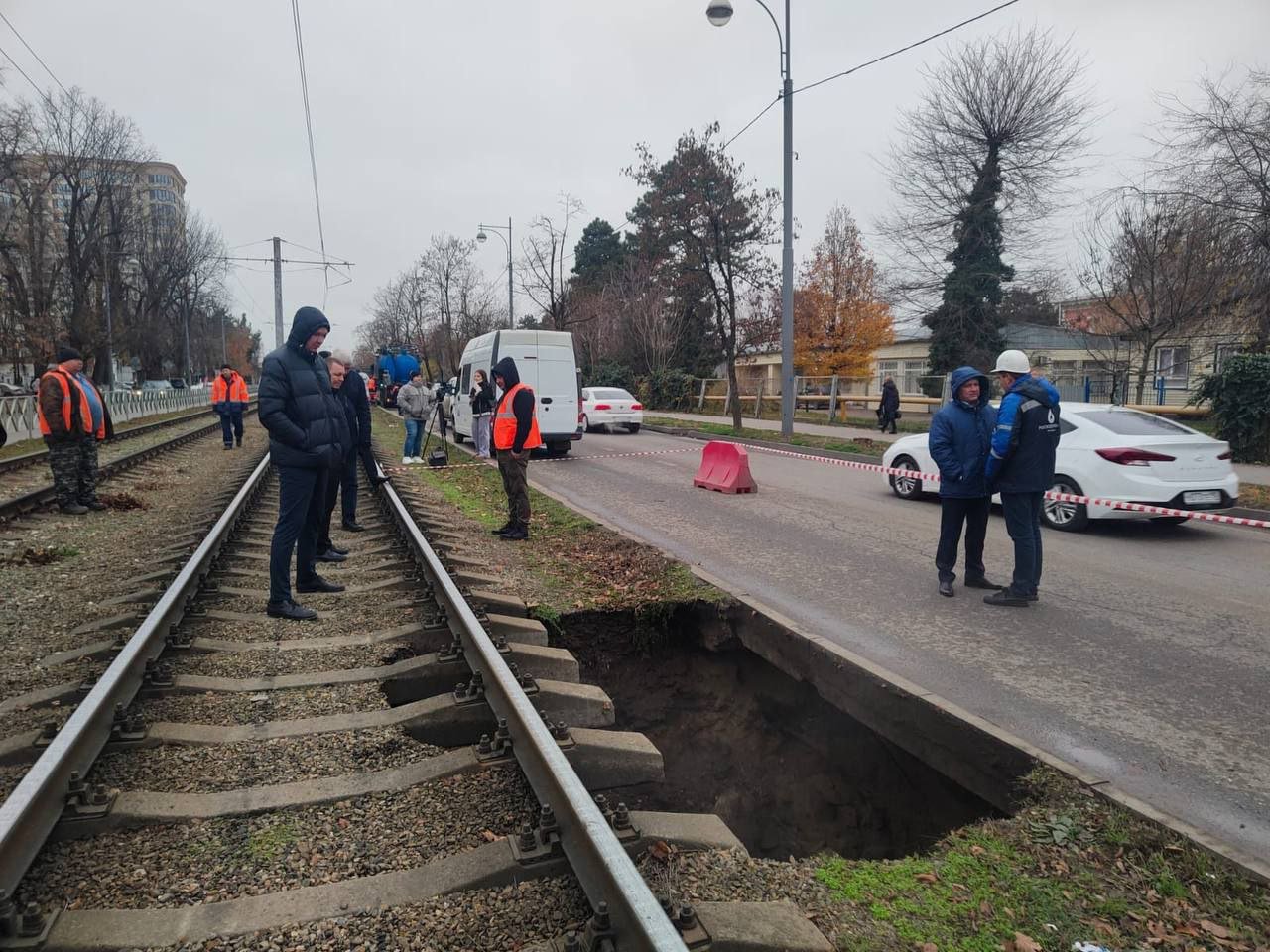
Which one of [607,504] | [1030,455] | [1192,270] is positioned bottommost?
[607,504]

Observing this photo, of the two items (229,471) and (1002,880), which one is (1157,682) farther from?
(229,471)

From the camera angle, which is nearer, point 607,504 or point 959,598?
point 959,598

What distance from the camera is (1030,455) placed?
6074 mm

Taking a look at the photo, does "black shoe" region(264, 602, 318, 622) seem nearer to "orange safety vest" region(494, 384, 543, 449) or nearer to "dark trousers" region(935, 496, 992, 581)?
"orange safety vest" region(494, 384, 543, 449)

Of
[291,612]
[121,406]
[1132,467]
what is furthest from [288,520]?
[121,406]

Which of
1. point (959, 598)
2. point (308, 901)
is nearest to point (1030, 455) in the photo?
point (959, 598)

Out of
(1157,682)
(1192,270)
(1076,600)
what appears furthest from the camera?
(1192,270)

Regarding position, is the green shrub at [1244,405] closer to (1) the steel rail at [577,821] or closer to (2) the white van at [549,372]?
(2) the white van at [549,372]

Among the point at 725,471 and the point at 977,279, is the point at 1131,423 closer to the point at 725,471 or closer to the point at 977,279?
the point at 725,471

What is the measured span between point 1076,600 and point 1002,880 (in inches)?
167

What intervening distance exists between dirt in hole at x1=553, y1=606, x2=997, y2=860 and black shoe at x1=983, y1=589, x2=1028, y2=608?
1.90m

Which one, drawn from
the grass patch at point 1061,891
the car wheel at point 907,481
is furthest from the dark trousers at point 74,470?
the car wheel at point 907,481

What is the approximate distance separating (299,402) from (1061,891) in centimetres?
490

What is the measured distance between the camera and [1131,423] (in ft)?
31.2
